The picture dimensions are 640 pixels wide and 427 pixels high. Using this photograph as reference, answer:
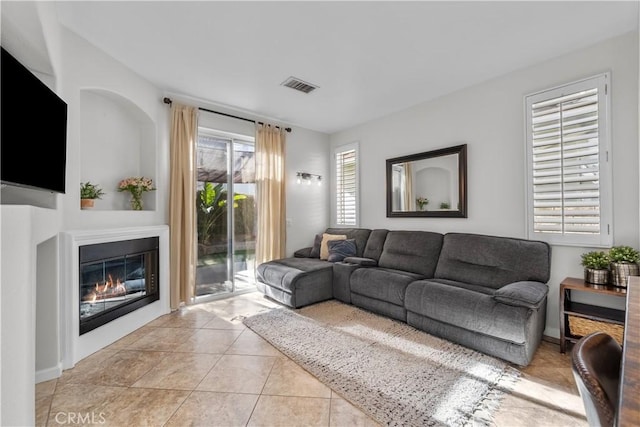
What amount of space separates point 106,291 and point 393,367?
8.86 ft

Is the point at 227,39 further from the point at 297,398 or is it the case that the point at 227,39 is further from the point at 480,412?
the point at 480,412

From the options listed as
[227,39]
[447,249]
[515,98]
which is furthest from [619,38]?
[227,39]

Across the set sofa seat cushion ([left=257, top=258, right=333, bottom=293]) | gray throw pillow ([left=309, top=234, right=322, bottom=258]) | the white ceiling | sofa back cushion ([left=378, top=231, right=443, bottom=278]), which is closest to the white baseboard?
sofa seat cushion ([left=257, top=258, right=333, bottom=293])

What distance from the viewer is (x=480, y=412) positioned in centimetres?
168

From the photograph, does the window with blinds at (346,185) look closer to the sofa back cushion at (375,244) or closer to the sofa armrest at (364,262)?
the sofa back cushion at (375,244)

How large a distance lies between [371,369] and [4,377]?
1.97 metres

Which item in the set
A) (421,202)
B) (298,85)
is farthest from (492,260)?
(298,85)

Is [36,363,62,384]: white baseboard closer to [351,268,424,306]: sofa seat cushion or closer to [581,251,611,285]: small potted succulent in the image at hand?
[351,268,424,306]: sofa seat cushion

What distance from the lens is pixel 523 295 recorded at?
2139mm

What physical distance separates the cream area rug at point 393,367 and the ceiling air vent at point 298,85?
8.66 feet

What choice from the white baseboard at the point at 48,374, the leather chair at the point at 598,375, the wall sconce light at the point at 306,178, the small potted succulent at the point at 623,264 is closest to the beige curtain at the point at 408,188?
the wall sconce light at the point at 306,178

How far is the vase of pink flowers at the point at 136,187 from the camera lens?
301 cm

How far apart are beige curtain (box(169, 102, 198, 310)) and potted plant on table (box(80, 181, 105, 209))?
0.76 meters

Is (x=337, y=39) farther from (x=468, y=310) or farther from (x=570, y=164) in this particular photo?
(x=468, y=310)
